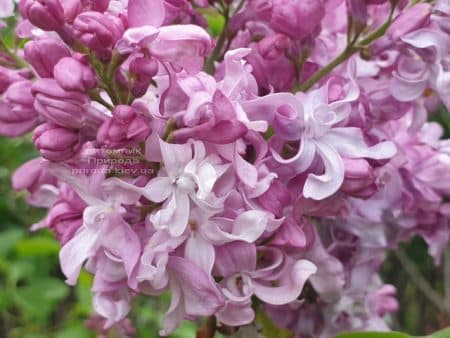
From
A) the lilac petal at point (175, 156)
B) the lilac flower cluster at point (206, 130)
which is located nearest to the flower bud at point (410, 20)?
the lilac flower cluster at point (206, 130)

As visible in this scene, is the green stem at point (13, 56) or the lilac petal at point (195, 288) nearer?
the lilac petal at point (195, 288)

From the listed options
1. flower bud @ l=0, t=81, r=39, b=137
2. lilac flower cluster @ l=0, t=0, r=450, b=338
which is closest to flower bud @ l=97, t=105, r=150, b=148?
lilac flower cluster @ l=0, t=0, r=450, b=338

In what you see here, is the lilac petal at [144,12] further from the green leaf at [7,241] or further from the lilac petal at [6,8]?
the green leaf at [7,241]

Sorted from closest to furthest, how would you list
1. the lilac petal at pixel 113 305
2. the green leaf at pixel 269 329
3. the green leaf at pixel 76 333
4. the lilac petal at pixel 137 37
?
the lilac petal at pixel 137 37, the lilac petal at pixel 113 305, the green leaf at pixel 269 329, the green leaf at pixel 76 333

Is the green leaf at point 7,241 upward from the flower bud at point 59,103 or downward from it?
downward

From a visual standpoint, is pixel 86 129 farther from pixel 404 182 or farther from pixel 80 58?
pixel 404 182

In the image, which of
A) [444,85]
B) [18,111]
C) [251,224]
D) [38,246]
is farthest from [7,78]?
[38,246]

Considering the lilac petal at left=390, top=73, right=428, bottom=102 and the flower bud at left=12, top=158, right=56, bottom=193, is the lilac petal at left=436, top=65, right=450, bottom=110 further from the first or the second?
the flower bud at left=12, top=158, right=56, bottom=193
